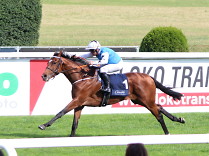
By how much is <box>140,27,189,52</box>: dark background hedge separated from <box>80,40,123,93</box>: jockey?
923 cm

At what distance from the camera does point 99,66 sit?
10711mm

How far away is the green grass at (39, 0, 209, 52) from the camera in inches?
1464

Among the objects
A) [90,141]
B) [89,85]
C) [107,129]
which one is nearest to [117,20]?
[107,129]

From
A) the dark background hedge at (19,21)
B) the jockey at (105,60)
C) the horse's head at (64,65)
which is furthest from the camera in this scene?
the dark background hedge at (19,21)

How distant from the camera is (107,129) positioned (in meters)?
11.1

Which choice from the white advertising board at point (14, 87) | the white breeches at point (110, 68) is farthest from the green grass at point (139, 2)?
the white breeches at point (110, 68)

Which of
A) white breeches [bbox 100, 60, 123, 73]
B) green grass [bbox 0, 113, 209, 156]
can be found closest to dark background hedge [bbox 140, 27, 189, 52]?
green grass [bbox 0, 113, 209, 156]

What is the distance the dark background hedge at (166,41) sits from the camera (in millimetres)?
19875

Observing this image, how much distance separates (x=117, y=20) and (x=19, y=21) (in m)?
23.9

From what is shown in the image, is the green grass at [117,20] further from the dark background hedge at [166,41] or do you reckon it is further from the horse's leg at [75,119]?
the horse's leg at [75,119]

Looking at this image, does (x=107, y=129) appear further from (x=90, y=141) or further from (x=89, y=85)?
(x=90, y=141)

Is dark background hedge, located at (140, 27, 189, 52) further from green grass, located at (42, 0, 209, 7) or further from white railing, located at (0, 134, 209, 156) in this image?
green grass, located at (42, 0, 209, 7)

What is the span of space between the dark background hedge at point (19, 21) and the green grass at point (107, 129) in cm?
1336

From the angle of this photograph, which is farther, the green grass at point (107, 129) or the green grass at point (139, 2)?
the green grass at point (139, 2)
